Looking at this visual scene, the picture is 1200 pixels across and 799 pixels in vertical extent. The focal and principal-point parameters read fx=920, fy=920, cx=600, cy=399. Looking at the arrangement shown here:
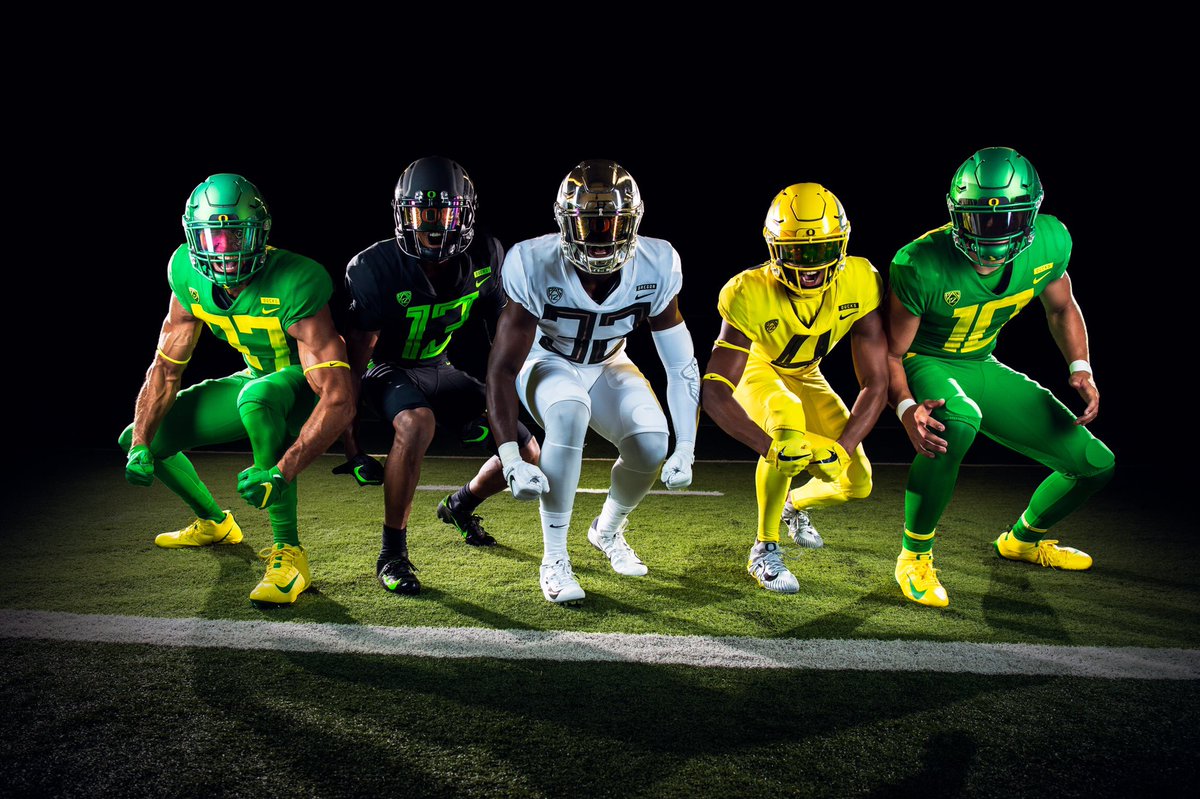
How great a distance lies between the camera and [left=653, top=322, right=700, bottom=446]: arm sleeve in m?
3.36

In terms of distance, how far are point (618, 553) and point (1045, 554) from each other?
5.59 ft

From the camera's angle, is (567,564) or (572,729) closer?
(572,729)

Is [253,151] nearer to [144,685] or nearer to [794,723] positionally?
[144,685]

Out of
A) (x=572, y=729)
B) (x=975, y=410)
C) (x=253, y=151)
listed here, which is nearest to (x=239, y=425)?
(x=572, y=729)

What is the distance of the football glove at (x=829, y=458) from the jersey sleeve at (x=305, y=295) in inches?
73.2

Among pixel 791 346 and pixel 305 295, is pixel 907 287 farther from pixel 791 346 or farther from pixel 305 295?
pixel 305 295

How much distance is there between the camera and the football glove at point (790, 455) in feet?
10.5

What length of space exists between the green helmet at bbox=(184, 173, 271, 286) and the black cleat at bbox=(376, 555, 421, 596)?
3.90 feet

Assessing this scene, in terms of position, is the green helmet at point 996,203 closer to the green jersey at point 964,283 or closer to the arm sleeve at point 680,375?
the green jersey at point 964,283

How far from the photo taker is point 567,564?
10.6 feet

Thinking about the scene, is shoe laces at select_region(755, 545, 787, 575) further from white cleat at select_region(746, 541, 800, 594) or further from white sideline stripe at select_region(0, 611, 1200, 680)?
white sideline stripe at select_region(0, 611, 1200, 680)

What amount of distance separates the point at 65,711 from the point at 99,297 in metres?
9.82

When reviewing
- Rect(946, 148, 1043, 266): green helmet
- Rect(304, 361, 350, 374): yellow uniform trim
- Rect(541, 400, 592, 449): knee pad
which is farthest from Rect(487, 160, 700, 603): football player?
Rect(946, 148, 1043, 266): green helmet

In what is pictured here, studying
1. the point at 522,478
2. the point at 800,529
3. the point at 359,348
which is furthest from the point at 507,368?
the point at 800,529
